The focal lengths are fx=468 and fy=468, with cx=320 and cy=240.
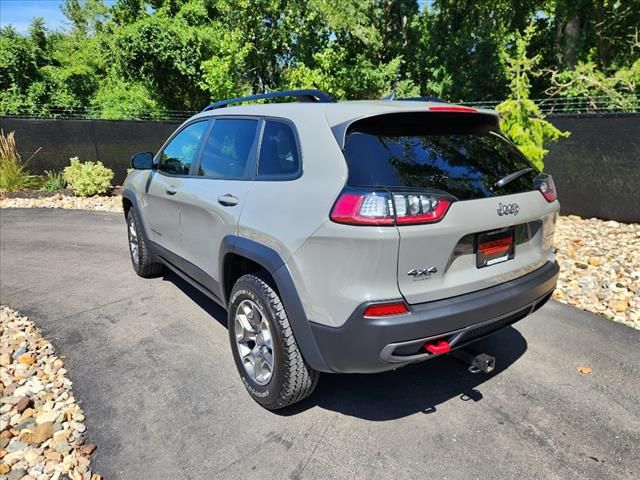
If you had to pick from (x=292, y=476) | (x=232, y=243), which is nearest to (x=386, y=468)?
(x=292, y=476)

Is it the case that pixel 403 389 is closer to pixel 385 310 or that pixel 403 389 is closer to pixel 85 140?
pixel 385 310

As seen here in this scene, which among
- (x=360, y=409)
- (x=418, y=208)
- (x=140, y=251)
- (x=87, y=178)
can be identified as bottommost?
(x=360, y=409)

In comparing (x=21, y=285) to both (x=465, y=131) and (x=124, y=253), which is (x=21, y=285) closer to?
(x=124, y=253)

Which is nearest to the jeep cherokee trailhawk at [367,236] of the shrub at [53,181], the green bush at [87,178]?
the green bush at [87,178]

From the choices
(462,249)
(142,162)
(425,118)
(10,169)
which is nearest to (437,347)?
(462,249)

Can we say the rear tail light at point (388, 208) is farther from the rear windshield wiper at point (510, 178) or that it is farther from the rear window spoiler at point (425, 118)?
the rear windshield wiper at point (510, 178)

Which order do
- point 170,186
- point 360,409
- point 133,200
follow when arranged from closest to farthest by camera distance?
point 360,409 < point 170,186 < point 133,200

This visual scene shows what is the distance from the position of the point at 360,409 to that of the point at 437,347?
2.75 feet

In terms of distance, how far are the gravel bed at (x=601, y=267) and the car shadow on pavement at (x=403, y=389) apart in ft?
4.48

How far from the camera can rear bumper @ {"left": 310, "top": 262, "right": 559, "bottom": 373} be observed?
6.99 ft

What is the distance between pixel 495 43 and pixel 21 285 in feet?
40.7

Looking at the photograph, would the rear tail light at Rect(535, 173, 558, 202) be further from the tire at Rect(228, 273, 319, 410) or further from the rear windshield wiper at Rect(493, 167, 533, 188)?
the tire at Rect(228, 273, 319, 410)

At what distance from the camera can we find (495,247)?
8.04 feet

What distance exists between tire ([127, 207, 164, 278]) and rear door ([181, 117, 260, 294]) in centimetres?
130
